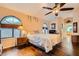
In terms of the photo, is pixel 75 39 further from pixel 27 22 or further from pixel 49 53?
pixel 27 22

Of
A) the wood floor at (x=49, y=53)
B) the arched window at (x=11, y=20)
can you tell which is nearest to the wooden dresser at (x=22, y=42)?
the wood floor at (x=49, y=53)

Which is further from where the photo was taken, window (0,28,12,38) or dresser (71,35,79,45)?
dresser (71,35,79,45)

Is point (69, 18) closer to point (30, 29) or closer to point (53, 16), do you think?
point (53, 16)

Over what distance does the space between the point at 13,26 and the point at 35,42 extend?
562mm

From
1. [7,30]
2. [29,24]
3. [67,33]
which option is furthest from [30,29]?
[67,33]

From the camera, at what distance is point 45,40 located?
2.14 meters

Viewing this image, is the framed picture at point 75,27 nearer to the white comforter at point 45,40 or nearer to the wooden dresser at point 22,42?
the white comforter at point 45,40

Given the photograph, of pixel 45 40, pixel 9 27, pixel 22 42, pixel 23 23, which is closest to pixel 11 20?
pixel 9 27

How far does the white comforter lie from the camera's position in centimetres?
215

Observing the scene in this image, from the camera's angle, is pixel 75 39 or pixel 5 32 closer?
pixel 5 32

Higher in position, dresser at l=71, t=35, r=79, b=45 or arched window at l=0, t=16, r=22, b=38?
arched window at l=0, t=16, r=22, b=38

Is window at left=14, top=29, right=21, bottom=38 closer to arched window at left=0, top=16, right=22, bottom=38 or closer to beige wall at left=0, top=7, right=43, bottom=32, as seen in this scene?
arched window at left=0, top=16, right=22, bottom=38

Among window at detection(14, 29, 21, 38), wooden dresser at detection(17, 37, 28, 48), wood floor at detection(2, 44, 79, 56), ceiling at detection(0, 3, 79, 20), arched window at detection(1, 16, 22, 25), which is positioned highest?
ceiling at detection(0, 3, 79, 20)

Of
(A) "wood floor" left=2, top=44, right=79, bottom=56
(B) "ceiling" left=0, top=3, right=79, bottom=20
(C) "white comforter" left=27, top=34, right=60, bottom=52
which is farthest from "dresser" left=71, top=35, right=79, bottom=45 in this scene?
(B) "ceiling" left=0, top=3, right=79, bottom=20
